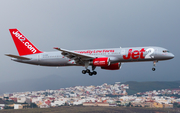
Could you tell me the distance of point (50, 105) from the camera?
455ft

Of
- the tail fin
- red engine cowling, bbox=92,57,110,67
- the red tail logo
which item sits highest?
the tail fin

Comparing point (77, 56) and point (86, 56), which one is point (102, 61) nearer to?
point (86, 56)

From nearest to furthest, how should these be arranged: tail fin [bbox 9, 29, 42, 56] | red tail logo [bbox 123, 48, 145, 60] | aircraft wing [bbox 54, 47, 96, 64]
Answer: red tail logo [bbox 123, 48, 145, 60], aircraft wing [bbox 54, 47, 96, 64], tail fin [bbox 9, 29, 42, 56]

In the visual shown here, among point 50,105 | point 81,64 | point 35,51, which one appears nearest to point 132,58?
point 81,64

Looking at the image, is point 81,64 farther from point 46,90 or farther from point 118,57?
point 46,90

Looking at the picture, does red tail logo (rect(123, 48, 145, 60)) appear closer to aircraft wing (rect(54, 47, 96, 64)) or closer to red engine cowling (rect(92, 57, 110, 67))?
red engine cowling (rect(92, 57, 110, 67))

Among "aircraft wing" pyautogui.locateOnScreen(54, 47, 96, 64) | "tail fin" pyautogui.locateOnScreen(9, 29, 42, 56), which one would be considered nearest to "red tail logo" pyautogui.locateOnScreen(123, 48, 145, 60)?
"aircraft wing" pyautogui.locateOnScreen(54, 47, 96, 64)

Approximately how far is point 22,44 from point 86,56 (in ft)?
58.4

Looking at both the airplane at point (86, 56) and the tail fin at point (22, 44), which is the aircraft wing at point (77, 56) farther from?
the tail fin at point (22, 44)

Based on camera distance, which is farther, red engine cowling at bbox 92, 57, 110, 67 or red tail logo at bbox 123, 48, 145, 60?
red engine cowling at bbox 92, 57, 110, 67

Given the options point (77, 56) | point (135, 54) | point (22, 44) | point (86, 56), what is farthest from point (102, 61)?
point (22, 44)

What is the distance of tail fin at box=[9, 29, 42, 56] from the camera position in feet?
181

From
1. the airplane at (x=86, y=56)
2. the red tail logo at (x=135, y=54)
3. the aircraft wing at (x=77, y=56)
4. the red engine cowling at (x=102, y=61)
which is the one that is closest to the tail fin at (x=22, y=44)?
the airplane at (x=86, y=56)

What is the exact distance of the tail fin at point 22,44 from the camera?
55.1 metres
